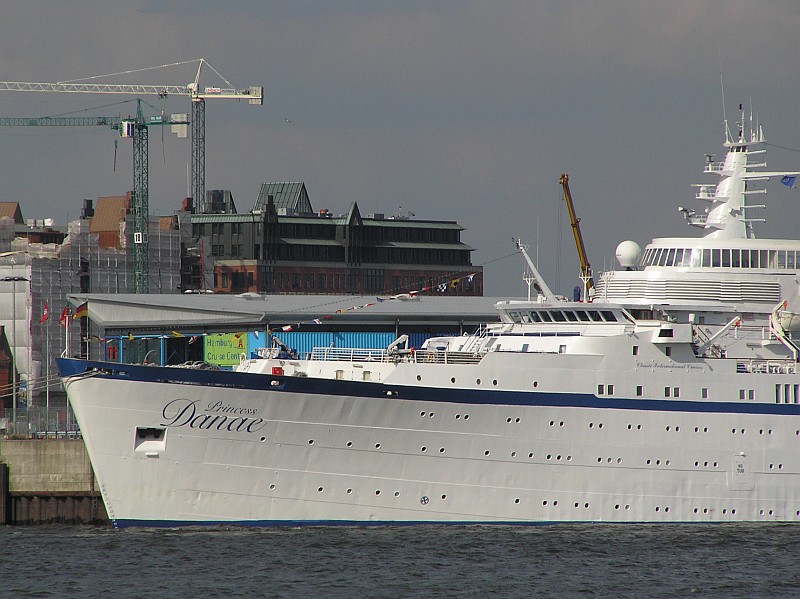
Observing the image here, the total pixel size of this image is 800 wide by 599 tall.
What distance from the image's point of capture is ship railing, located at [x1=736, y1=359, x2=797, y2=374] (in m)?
39.8

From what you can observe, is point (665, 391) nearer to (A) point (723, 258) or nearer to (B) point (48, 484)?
(A) point (723, 258)

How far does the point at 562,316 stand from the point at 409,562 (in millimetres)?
9712

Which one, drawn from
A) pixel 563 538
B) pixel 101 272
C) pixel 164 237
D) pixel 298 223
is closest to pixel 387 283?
pixel 298 223

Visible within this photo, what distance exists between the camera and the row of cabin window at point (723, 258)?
135 ft

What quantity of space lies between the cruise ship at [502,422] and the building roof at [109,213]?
53.1 metres

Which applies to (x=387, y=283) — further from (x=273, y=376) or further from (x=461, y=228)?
(x=273, y=376)

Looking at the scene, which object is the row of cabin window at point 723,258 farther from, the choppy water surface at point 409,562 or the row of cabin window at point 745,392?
the choppy water surface at point 409,562

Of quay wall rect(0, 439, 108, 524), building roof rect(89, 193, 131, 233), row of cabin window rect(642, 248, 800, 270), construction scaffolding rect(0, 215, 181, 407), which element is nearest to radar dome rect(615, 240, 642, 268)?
row of cabin window rect(642, 248, 800, 270)

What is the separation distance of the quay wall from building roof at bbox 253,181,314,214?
6512 centimetres

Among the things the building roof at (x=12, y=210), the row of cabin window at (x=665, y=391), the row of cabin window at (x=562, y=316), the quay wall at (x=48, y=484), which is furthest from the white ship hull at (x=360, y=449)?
the building roof at (x=12, y=210)

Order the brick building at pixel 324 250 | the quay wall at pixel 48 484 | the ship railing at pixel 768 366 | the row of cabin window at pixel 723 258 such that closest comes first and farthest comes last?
the ship railing at pixel 768 366 < the row of cabin window at pixel 723 258 < the quay wall at pixel 48 484 < the brick building at pixel 324 250

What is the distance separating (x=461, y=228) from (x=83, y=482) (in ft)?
226

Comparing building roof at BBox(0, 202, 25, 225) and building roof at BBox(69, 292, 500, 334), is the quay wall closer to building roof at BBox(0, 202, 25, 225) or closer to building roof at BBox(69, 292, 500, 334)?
building roof at BBox(69, 292, 500, 334)

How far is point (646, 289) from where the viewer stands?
4059 cm
